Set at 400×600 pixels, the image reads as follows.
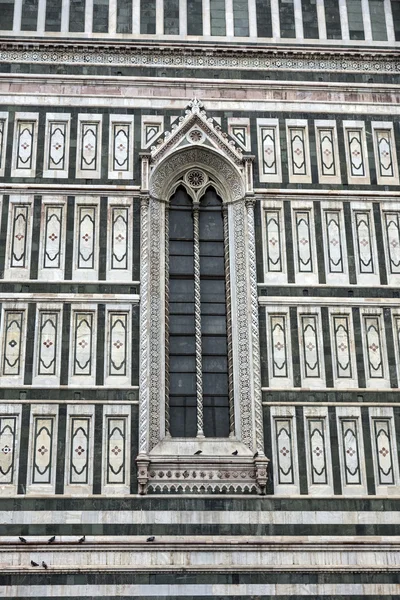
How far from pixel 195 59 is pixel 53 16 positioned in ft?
9.15

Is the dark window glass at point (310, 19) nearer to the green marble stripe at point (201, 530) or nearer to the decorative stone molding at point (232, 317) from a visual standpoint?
the decorative stone molding at point (232, 317)

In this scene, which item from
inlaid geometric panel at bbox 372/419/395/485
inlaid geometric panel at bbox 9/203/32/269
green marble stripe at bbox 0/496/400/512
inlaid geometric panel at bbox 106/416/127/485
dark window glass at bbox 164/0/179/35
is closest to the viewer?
green marble stripe at bbox 0/496/400/512

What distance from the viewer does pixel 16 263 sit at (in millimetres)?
18750

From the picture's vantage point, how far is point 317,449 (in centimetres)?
1786

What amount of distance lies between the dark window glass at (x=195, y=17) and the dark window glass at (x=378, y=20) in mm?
3286

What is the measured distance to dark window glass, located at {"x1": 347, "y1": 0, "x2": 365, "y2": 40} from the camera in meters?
21.0

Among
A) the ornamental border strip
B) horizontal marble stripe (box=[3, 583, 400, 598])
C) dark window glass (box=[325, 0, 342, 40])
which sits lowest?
horizontal marble stripe (box=[3, 583, 400, 598])

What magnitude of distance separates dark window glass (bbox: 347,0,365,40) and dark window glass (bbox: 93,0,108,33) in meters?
4.63

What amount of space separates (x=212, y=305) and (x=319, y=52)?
210 inches

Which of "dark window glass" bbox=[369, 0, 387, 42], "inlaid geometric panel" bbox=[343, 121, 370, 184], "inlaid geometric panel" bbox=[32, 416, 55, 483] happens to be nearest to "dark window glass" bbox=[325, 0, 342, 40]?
"dark window glass" bbox=[369, 0, 387, 42]

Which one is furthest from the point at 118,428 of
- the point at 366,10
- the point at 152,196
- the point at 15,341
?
the point at 366,10

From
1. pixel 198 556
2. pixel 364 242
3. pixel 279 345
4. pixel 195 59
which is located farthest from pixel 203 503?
pixel 195 59

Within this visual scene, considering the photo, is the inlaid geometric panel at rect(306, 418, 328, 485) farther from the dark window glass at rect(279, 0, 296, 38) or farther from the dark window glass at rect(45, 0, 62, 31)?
the dark window glass at rect(45, 0, 62, 31)

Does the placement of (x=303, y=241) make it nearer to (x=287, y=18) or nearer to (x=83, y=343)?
(x=83, y=343)
